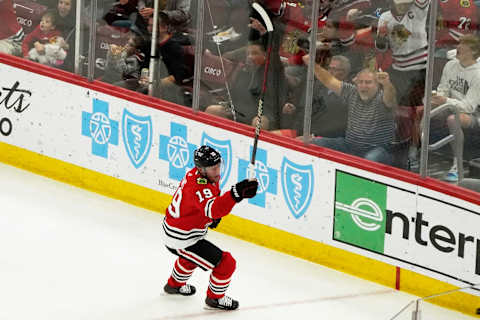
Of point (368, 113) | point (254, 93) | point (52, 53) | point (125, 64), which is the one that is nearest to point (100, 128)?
point (125, 64)

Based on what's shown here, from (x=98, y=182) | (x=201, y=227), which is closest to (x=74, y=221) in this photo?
(x=98, y=182)

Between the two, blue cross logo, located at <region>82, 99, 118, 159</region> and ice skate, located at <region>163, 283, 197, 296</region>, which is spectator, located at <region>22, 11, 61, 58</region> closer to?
blue cross logo, located at <region>82, 99, 118, 159</region>

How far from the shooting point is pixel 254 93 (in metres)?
8.89

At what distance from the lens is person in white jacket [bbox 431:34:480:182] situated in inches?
305

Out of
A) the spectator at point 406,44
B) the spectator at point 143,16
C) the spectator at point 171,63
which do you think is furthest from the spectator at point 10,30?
the spectator at point 406,44

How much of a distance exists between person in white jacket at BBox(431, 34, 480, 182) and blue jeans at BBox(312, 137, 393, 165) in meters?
0.48

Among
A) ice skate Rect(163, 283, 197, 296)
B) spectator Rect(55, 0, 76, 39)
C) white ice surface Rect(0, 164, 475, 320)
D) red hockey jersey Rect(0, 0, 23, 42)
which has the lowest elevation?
white ice surface Rect(0, 164, 475, 320)

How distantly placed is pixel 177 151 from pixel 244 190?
87.0 inches

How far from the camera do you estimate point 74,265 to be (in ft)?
27.9

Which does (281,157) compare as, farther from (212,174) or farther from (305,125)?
(212,174)

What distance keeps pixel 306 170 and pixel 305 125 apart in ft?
1.06

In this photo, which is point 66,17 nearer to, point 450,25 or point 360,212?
point 360,212

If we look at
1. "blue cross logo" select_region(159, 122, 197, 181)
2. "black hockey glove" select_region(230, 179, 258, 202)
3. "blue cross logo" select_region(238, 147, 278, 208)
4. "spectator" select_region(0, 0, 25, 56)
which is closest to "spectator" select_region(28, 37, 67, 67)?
"spectator" select_region(0, 0, 25, 56)

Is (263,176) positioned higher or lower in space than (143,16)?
lower
